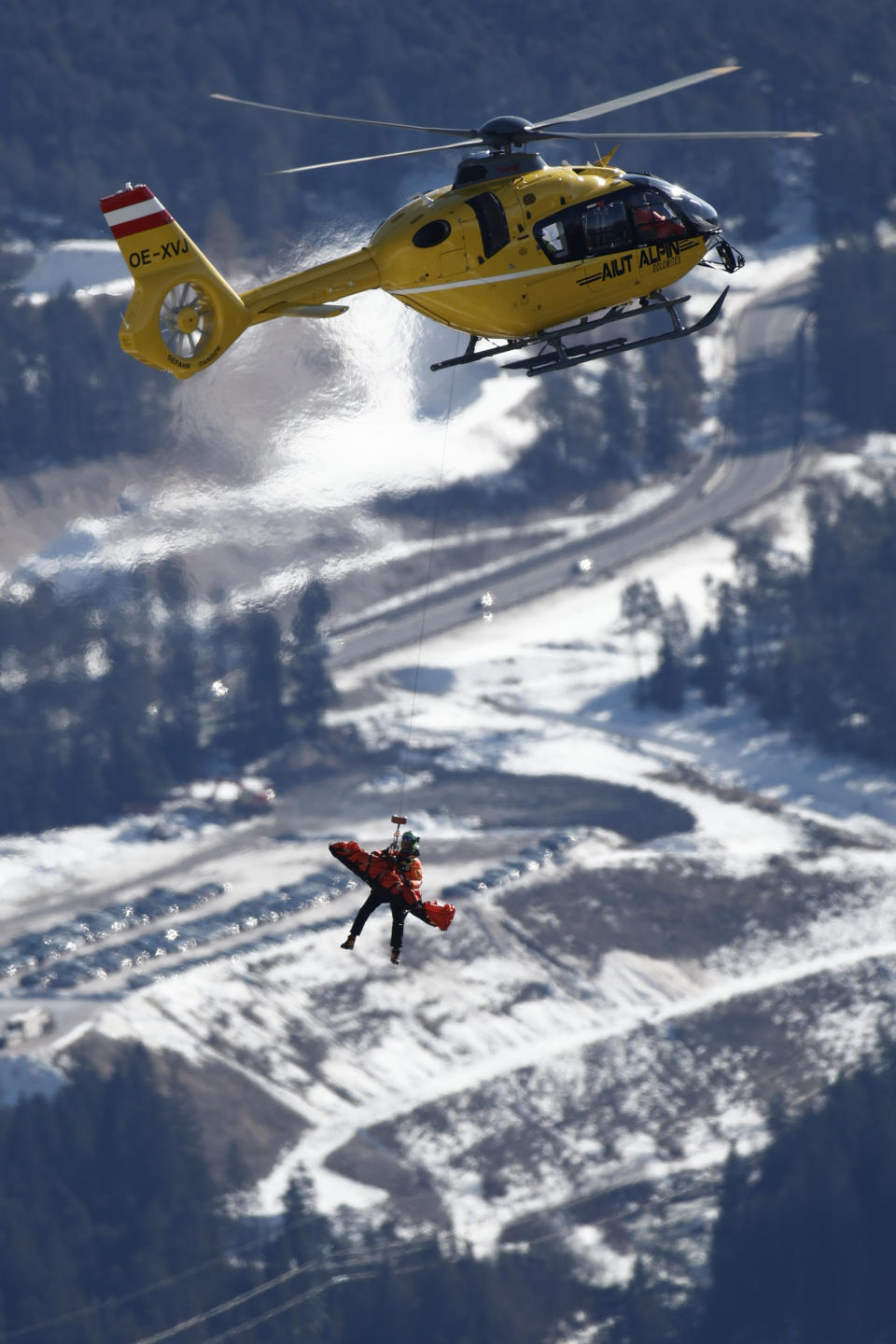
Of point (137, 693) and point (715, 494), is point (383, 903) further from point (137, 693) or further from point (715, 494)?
point (715, 494)

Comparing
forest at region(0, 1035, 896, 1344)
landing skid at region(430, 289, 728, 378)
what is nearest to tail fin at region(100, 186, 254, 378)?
landing skid at region(430, 289, 728, 378)

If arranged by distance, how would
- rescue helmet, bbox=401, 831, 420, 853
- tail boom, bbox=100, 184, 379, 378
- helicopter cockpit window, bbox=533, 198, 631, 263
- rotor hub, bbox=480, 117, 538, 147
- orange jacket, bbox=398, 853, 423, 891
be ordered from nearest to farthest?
rescue helmet, bbox=401, 831, 420, 853 < orange jacket, bbox=398, 853, 423, 891 < tail boom, bbox=100, 184, 379, 378 < rotor hub, bbox=480, 117, 538, 147 < helicopter cockpit window, bbox=533, 198, 631, 263

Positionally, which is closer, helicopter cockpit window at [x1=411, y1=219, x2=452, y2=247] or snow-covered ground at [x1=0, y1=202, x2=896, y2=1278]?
helicopter cockpit window at [x1=411, y1=219, x2=452, y2=247]

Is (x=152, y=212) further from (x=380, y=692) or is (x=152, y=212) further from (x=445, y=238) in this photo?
(x=380, y=692)

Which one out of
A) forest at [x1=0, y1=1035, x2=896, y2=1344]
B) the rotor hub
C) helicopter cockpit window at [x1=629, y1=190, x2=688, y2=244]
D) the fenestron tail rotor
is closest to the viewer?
the fenestron tail rotor

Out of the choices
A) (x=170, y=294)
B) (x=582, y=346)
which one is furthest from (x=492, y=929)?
(x=170, y=294)

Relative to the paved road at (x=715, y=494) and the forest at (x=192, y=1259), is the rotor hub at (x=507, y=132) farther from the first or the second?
the paved road at (x=715, y=494)

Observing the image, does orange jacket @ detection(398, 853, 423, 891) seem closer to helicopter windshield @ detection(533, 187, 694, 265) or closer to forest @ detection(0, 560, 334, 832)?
helicopter windshield @ detection(533, 187, 694, 265)
